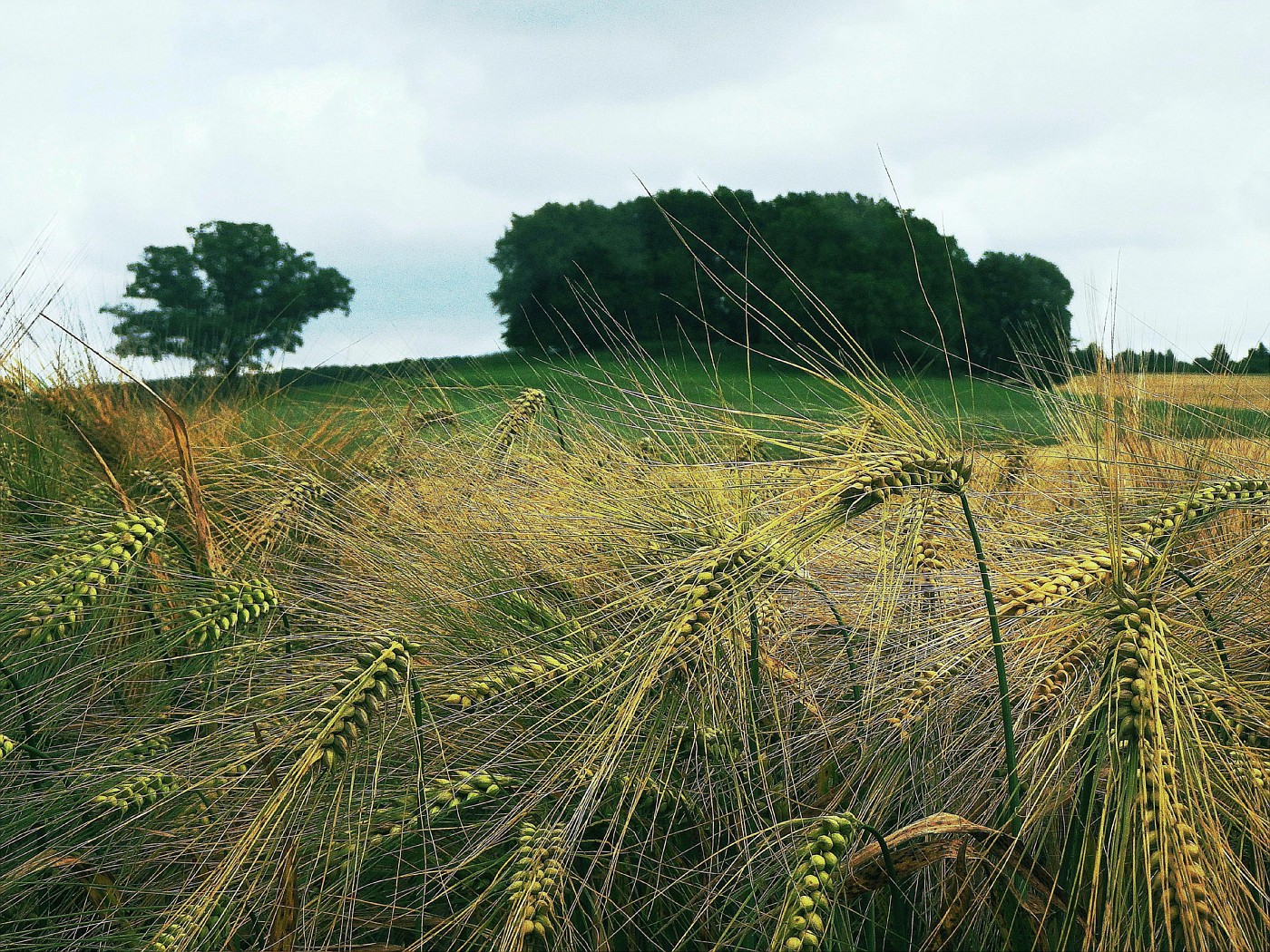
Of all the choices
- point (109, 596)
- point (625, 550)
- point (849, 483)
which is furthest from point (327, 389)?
point (849, 483)

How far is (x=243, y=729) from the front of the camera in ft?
5.23

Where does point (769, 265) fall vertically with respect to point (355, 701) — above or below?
above

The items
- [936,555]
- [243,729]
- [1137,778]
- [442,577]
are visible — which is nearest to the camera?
[1137,778]

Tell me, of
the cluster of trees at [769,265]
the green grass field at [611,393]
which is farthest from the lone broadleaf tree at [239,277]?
the green grass field at [611,393]

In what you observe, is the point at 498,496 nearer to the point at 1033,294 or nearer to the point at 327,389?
the point at 327,389

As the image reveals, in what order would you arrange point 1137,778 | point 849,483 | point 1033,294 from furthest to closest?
point 1033,294 → point 849,483 → point 1137,778

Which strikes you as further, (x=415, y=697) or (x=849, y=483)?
(x=415, y=697)

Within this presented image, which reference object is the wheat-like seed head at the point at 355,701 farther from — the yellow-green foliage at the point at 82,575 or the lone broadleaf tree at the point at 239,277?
the lone broadleaf tree at the point at 239,277

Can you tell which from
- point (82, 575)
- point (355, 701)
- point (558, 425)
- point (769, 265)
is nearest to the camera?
point (355, 701)

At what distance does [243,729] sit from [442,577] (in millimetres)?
537

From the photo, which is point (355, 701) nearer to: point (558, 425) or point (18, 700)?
point (18, 700)

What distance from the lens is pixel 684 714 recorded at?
66.3 inches

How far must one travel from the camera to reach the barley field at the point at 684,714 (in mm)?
1219

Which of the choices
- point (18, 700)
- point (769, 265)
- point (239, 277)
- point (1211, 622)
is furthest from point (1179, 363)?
point (239, 277)
